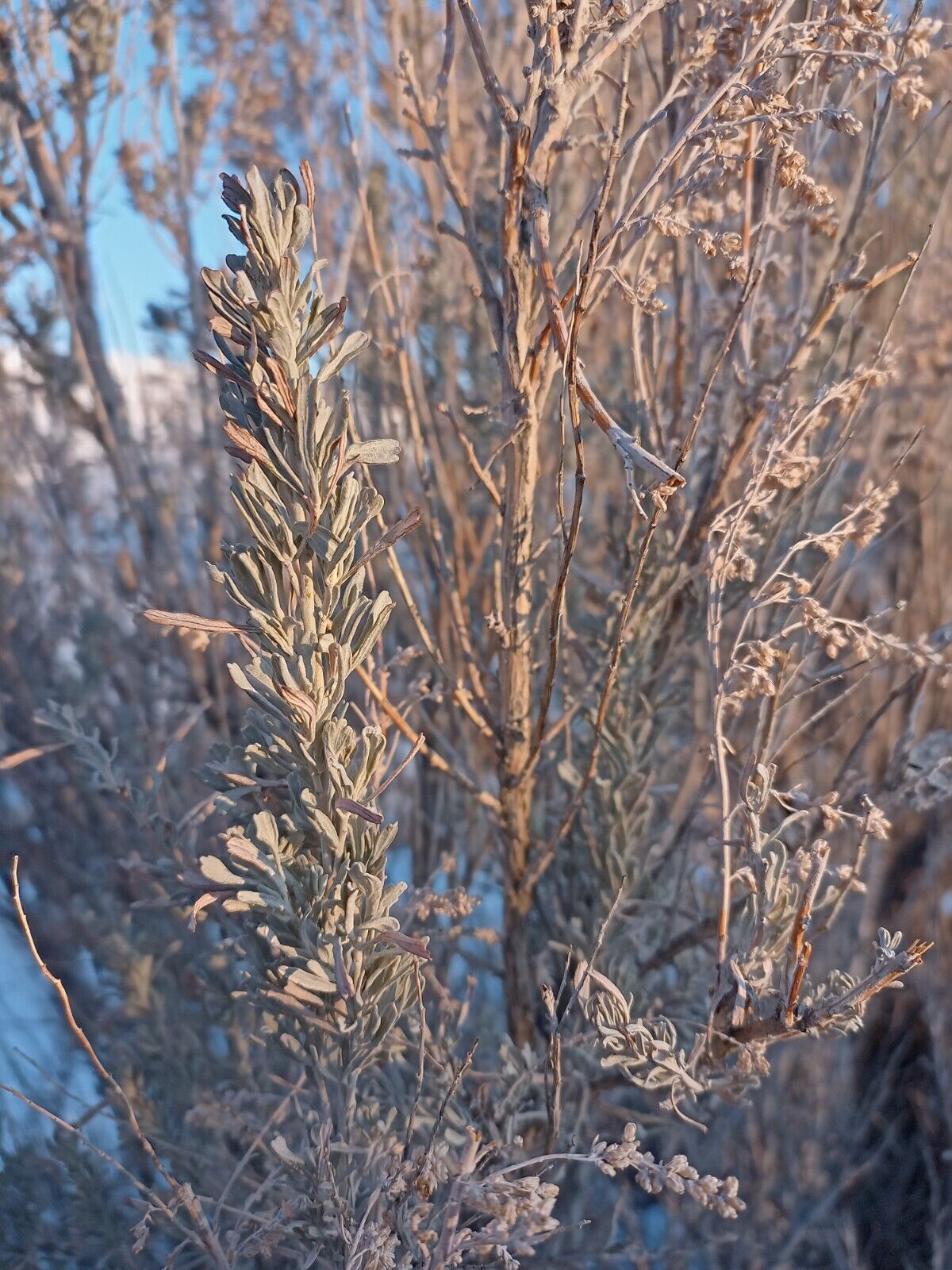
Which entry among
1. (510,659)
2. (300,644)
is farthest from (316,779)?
(510,659)

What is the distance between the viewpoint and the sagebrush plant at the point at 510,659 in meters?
0.88

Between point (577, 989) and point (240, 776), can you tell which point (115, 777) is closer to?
point (240, 776)

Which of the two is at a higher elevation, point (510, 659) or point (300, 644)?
point (300, 644)

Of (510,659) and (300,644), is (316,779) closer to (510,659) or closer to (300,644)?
(300,644)

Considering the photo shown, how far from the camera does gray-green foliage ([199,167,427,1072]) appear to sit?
821 millimetres

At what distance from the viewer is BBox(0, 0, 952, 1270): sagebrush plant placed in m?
0.88

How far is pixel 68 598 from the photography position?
3.00 metres

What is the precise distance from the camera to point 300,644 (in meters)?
0.88

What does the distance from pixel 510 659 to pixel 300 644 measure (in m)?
0.39

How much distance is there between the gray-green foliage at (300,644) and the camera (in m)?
0.82

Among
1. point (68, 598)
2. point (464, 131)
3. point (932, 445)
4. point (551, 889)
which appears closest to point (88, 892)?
point (68, 598)

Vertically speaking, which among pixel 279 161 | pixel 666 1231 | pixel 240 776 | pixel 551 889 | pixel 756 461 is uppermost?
pixel 279 161

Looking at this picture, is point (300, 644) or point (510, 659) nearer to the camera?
point (300, 644)

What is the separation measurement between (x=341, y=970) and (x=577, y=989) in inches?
9.6
